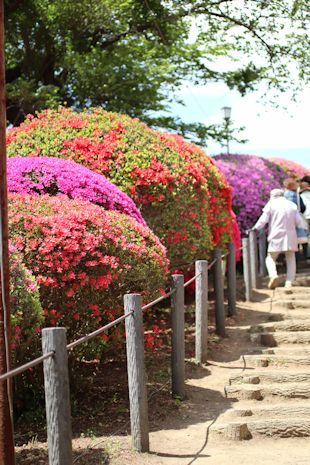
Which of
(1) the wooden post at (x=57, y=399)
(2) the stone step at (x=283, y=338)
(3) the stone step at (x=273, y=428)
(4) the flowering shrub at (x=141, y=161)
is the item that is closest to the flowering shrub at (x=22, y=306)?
(1) the wooden post at (x=57, y=399)

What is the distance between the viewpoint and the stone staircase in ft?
21.0

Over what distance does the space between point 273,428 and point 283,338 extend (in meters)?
3.02

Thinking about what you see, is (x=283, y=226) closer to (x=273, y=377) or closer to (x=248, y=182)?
(x=248, y=182)

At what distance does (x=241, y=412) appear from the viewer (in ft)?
22.1

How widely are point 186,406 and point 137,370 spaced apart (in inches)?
58.3

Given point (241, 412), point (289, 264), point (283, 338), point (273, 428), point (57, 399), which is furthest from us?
point (289, 264)

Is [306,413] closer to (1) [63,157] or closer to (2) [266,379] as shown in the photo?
(2) [266,379]

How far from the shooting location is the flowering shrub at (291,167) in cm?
2080

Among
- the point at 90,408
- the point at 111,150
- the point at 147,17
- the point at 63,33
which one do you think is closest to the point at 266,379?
the point at 90,408

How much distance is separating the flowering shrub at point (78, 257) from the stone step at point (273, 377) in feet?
4.15

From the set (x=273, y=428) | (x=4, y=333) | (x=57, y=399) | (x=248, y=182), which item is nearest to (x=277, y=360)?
(x=273, y=428)

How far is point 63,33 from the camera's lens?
18062mm

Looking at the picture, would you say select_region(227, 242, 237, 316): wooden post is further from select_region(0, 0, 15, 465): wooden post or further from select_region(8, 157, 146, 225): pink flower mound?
select_region(0, 0, 15, 465): wooden post

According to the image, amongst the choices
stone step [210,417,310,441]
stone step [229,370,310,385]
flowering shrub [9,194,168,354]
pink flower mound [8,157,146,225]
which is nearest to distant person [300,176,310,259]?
pink flower mound [8,157,146,225]
